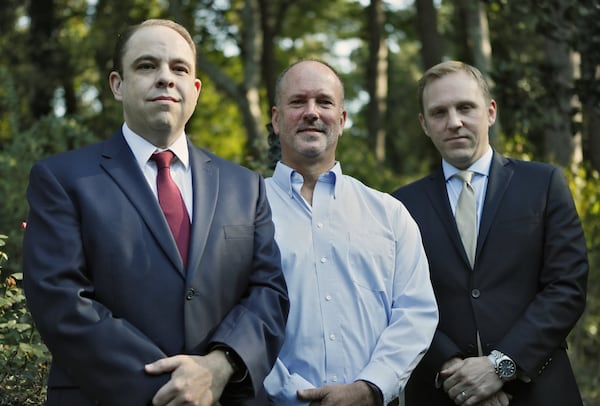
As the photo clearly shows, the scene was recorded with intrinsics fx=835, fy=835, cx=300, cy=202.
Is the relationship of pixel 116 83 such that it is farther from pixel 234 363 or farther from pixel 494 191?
pixel 494 191

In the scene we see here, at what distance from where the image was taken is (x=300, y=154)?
4.33 metres

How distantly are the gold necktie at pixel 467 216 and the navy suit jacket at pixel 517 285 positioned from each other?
5 centimetres

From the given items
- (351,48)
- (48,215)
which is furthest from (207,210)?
(351,48)

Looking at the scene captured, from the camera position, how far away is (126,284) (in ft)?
11.1

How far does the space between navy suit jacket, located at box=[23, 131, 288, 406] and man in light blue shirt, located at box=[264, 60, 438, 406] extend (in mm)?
457

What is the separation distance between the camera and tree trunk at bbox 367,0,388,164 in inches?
760

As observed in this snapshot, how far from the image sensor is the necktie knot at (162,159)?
368cm

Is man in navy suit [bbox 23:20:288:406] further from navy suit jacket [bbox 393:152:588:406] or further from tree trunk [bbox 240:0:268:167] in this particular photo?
tree trunk [bbox 240:0:268:167]

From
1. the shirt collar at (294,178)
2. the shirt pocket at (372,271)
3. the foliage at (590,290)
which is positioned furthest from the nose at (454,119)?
the foliage at (590,290)

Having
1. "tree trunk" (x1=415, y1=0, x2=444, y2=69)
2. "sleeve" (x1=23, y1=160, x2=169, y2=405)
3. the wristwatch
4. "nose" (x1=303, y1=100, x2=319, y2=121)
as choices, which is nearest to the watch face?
the wristwatch

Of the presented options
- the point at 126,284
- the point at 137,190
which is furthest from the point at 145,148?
the point at 126,284

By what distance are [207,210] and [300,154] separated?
865 mm

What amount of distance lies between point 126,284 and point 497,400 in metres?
2.02

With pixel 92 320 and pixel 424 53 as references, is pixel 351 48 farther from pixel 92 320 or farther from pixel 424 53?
pixel 92 320
